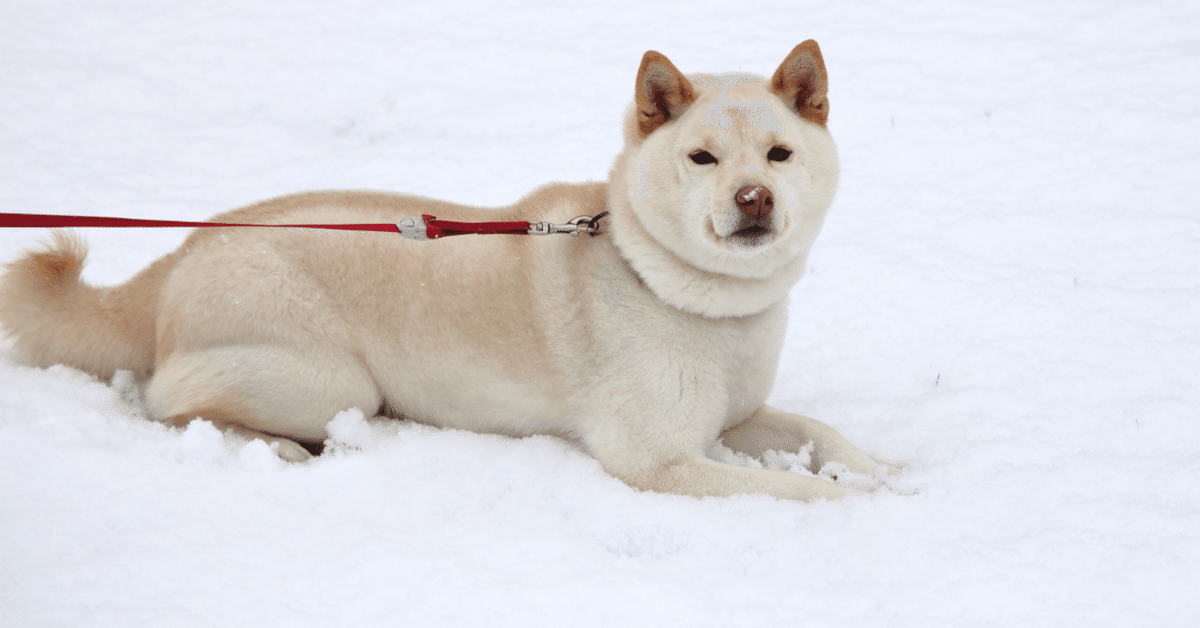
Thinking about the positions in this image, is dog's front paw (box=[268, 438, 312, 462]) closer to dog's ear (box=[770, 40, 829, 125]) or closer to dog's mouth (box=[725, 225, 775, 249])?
dog's mouth (box=[725, 225, 775, 249])

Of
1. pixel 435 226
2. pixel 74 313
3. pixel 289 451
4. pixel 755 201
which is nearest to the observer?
pixel 755 201

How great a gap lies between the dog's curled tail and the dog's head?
1.67 metres

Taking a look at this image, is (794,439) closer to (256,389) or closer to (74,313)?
(256,389)

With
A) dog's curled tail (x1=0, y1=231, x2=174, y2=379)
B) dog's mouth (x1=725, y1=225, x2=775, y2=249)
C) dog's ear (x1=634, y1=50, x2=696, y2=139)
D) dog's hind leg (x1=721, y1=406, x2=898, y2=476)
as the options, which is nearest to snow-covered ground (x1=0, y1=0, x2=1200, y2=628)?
dog's curled tail (x1=0, y1=231, x2=174, y2=379)

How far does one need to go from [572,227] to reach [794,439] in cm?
107

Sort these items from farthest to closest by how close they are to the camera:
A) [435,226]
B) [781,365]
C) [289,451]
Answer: [781,365]
[289,451]
[435,226]

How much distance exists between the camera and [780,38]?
6.91m

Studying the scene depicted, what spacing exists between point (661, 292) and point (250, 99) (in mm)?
4764

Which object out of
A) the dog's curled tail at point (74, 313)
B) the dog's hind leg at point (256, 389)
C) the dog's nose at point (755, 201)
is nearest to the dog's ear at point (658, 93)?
the dog's nose at point (755, 201)

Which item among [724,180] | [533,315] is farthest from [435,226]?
[724,180]

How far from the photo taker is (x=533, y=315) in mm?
2791

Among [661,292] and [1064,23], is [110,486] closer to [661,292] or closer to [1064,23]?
[661,292]

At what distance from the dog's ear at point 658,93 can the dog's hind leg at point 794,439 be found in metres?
1.10

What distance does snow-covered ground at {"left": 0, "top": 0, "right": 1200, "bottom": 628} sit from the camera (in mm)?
2012
